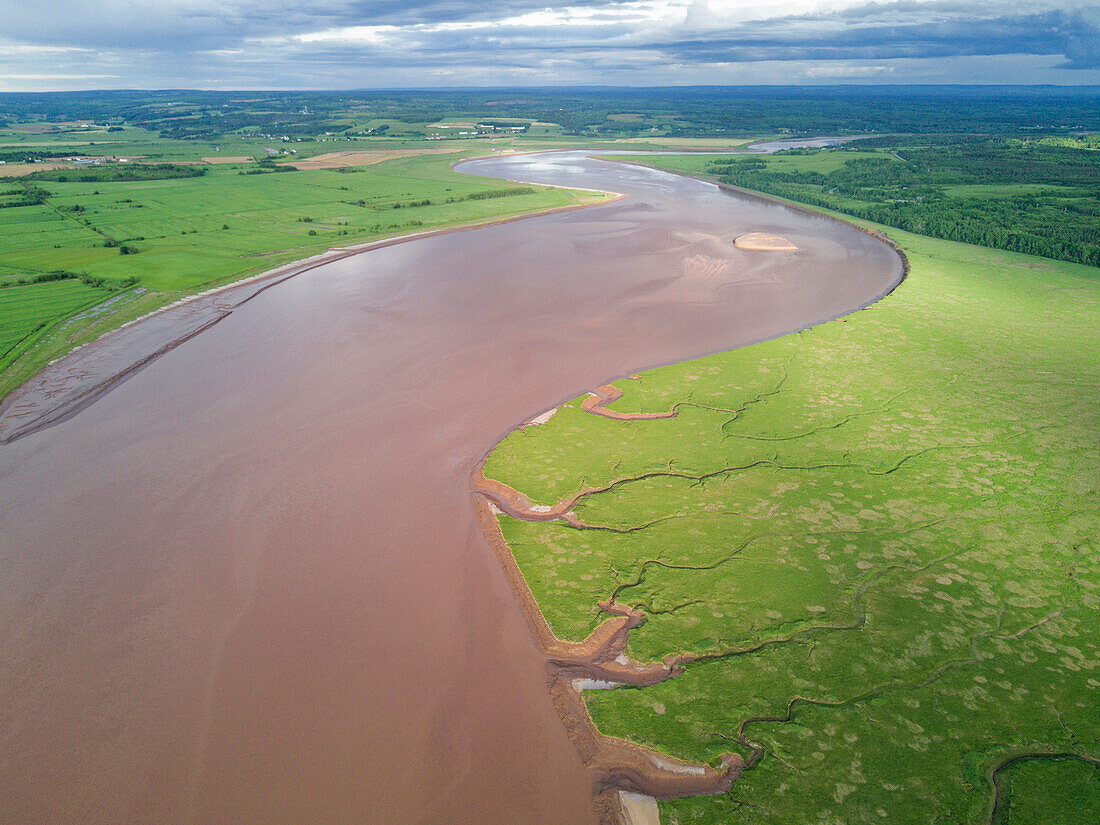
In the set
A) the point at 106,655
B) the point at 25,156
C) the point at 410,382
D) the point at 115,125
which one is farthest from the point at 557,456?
the point at 115,125

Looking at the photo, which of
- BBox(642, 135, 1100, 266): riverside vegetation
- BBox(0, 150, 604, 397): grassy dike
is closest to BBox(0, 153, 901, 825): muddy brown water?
BBox(0, 150, 604, 397): grassy dike

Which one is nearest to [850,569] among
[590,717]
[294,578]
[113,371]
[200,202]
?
[590,717]

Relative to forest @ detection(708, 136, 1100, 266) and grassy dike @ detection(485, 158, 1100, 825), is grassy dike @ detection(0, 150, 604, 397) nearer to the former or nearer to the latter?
grassy dike @ detection(485, 158, 1100, 825)

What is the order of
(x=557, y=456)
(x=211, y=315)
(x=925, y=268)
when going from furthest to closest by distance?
(x=925, y=268) → (x=211, y=315) → (x=557, y=456)

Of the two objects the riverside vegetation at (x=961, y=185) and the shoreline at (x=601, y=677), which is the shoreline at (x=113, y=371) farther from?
the riverside vegetation at (x=961, y=185)

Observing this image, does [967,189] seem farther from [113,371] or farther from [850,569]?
[113,371]

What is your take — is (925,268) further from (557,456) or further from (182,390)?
(182,390)
